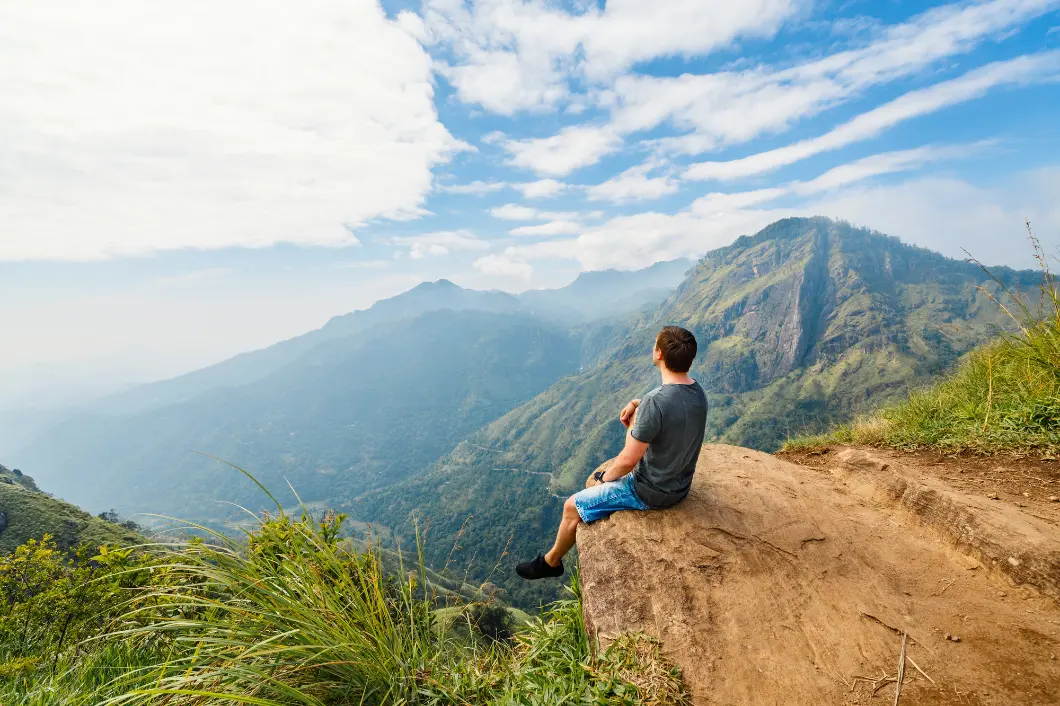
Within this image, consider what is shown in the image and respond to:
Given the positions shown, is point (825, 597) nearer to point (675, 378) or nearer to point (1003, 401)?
point (675, 378)

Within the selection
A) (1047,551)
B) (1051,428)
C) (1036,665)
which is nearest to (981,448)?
(1051,428)

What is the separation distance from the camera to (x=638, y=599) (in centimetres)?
420

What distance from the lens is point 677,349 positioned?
4.93 meters

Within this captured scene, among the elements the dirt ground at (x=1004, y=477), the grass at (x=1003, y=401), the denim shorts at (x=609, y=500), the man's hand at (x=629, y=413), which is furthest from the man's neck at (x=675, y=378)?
the grass at (x=1003, y=401)

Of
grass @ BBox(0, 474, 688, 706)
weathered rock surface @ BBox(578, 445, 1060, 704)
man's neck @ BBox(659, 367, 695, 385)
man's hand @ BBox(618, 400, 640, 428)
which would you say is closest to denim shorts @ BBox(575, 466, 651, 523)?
weathered rock surface @ BBox(578, 445, 1060, 704)

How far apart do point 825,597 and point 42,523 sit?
292ft

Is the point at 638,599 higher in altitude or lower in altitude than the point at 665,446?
lower

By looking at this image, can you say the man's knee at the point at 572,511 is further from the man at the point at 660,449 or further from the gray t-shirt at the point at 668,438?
the gray t-shirt at the point at 668,438

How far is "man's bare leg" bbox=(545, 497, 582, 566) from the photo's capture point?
5.39 metres

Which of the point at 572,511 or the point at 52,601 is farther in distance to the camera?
the point at 572,511

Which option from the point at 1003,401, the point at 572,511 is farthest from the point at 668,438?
the point at 1003,401

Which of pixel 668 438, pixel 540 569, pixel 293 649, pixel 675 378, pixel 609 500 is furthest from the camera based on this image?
pixel 540 569

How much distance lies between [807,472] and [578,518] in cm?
394

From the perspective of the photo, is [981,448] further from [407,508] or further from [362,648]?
[407,508]
